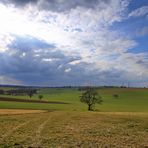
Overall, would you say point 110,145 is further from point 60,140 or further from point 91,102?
point 91,102

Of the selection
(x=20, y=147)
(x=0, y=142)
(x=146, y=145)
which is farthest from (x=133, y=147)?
(x=0, y=142)

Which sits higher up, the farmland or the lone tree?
the lone tree

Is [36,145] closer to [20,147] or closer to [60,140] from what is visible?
[20,147]

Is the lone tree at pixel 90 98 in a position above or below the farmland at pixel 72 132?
above

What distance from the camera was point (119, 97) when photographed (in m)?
198

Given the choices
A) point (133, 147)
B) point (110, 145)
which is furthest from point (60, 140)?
point (133, 147)

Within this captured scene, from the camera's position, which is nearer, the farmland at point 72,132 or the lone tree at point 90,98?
the farmland at point 72,132

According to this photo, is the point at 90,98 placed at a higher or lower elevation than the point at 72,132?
higher

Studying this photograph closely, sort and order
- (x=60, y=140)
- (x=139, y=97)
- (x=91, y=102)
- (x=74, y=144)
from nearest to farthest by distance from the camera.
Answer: (x=74, y=144) → (x=60, y=140) → (x=91, y=102) → (x=139, y=97)

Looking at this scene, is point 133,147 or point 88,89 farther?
point 88,89

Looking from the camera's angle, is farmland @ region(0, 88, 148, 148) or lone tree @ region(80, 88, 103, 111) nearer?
farmland @ region(0, 88, 148, 148)

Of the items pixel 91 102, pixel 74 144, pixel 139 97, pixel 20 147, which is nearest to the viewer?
pixel 20 147

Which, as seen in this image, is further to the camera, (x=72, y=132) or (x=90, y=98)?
(x=90, y=98)

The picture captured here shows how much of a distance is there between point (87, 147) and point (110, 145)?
84.7 inches
